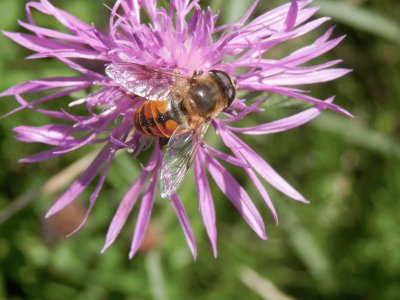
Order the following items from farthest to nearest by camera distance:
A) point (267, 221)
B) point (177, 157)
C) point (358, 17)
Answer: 1. point (267, 221)
2. point (358, 17)
3. point (177, 157)

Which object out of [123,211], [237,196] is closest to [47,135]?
[123,211]

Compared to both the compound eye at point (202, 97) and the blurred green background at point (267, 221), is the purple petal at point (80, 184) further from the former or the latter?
the blurred green background at point (267, 221)

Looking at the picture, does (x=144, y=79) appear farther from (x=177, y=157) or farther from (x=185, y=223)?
(x=185, y=223)

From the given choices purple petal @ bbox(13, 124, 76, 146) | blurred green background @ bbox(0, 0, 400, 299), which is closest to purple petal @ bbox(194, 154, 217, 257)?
purple petal @ bbox(13, 124, 76, 146)

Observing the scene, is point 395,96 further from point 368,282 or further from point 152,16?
point 152,16

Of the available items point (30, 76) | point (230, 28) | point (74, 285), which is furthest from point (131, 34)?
point (74, 285)

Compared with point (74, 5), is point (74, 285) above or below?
below
